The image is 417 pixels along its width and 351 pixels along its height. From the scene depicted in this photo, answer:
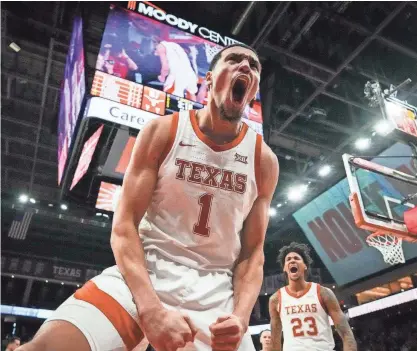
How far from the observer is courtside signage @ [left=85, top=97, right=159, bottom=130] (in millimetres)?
5594

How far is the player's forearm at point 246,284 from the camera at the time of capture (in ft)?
4.84

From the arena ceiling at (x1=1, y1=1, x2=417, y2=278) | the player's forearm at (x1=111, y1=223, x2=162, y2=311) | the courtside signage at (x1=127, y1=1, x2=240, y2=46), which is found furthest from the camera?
the arena ceiling at (x1=1, y1=1, x2=417, y2=278)

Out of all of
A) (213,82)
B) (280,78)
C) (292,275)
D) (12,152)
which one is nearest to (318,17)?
(280,78)

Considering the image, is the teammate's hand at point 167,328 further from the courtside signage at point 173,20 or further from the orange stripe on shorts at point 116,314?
the courtside signage at point 173,20

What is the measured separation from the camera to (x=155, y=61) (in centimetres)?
670

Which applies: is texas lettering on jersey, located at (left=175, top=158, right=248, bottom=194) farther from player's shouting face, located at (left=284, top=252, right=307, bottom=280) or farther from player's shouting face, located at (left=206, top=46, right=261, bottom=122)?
player's shouting face, located at (left=284, top=252, right=307, bottom=280)

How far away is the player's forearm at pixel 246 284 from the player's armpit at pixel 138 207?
0.37m

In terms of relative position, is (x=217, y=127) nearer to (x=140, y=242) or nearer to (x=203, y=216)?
(x=203, y=216)

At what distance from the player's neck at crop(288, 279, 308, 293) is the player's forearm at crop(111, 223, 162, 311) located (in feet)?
10.8

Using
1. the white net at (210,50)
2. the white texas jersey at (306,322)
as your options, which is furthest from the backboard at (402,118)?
the white texas jersey at (306,322)

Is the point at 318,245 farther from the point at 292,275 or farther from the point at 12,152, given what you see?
the point at 12,152

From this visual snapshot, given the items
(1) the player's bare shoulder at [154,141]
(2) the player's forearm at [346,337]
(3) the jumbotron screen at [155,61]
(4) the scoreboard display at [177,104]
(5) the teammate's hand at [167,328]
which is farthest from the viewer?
(4) the scoreboard display at [177,104]

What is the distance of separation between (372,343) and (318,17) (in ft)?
38.6

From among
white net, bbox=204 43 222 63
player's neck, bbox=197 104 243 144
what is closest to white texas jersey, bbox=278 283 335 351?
player's neck, bbox=197 104 243 144
